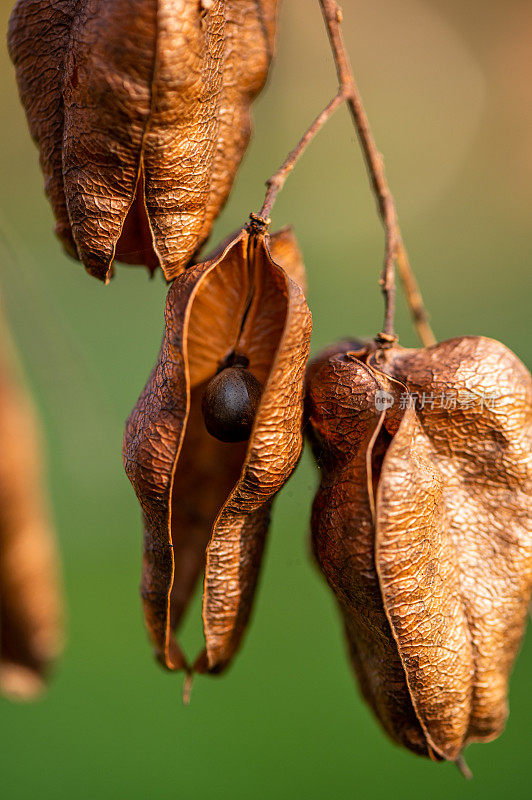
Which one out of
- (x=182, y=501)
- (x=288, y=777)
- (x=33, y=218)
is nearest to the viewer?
(x=182, y=501)

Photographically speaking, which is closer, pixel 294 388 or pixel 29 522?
pixel 294 388

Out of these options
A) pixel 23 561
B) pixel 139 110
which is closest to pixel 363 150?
pixel 139 110

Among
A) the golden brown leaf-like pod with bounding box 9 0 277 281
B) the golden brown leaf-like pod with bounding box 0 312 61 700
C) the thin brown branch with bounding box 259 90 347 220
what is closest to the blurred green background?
the golden brown leaf-like pod with bounding box 0 312 61 700

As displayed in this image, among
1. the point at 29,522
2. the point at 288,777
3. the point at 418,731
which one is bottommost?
the point at 288,777

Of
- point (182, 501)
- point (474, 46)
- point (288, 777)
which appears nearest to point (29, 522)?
point (182, 501)

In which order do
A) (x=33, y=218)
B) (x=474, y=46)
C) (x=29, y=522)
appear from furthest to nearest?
(x=474, y=46), (x=33, y=218), (x=29, y=522)

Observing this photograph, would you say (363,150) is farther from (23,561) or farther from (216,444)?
(23,561)

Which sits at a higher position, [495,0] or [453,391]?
[495,0]

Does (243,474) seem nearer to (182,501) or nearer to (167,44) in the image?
(182,501)
